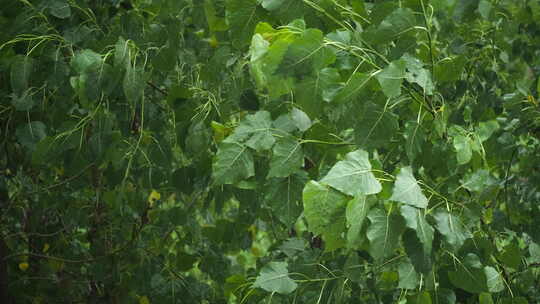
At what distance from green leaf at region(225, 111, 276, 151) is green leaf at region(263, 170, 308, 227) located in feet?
0.24

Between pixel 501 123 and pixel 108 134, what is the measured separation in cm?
87

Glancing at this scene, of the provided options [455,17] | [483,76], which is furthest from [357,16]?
[483,76]

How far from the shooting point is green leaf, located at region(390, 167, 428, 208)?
94 centimetres

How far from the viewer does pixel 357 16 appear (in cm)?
131

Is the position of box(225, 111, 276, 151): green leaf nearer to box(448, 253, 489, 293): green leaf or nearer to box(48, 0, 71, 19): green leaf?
box(448, 253, 489, 293): green leaf

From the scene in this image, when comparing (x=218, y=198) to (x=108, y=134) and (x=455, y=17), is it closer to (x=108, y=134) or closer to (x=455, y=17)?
(x=108, y=134)

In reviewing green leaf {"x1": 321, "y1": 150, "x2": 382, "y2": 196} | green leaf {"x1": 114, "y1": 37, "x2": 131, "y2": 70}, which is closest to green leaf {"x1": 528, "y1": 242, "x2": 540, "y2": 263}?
green leaf {"x1": 321, "y1": 150, "x2": 382, "y2": 196}

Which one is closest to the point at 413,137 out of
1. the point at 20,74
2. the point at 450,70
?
the point at 450,70

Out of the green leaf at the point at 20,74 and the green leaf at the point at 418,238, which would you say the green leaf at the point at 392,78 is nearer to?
the green leaf at the point at 418,238

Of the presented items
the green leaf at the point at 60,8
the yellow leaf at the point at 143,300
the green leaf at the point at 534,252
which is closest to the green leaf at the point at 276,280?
the green leaf at the point at 534,252

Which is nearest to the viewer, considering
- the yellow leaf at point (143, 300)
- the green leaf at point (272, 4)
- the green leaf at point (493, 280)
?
the green leaf at point (272, 4)

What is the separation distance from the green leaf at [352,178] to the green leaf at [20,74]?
0.70 metres

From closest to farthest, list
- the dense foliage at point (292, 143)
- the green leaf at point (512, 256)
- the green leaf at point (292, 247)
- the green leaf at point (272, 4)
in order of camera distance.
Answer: the dense foliage at point (292, 143)
the green leaf at point (272, 4)
the green leaf at point (512, 256)
the green leaf at point (292, 247)

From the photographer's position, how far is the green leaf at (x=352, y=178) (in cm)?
93
